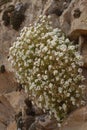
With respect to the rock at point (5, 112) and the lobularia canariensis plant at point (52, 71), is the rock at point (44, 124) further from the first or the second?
the rock at point (5, 112)

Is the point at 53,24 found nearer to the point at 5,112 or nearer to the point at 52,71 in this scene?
the point at 52,71

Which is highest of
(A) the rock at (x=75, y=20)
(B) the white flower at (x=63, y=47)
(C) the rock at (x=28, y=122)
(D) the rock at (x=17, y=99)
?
(A) the rock at (x=75, y=20)

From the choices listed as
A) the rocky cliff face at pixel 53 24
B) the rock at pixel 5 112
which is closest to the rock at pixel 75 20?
the rocky cliff face at pixel 53 24

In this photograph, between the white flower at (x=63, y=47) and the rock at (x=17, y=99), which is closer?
the white flower at (x=63, y=47)

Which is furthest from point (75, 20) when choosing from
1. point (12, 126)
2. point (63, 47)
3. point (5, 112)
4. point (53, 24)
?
point (5, 112)

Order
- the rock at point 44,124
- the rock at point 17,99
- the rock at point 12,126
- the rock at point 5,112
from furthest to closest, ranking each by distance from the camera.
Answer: the rock at point 5,112 → the rock at point 17,99 → the rock at point 12,126 → the rock at point 44,124

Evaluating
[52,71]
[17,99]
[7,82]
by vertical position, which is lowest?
[17,99]

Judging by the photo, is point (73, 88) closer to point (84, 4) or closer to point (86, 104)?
point (86, 104)
